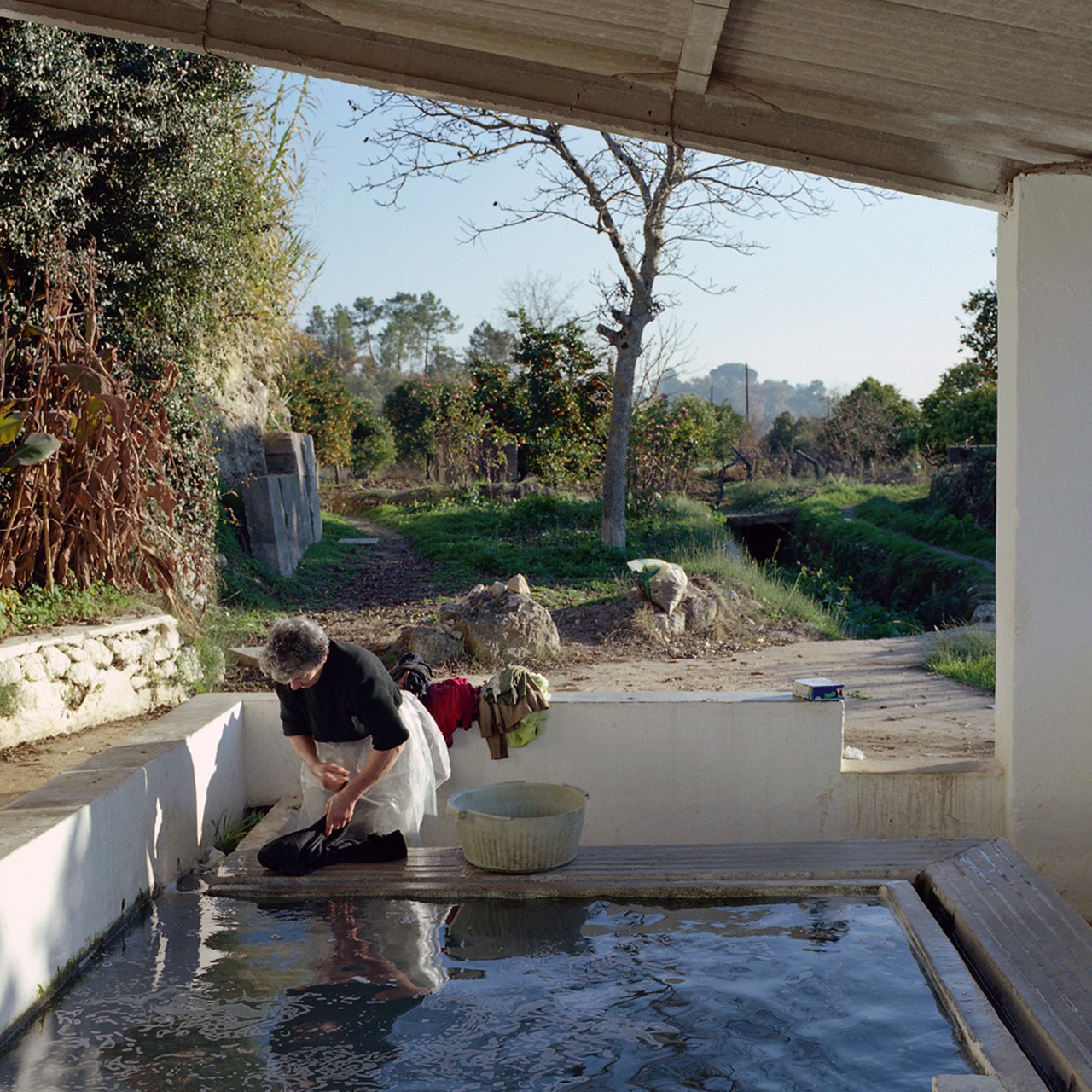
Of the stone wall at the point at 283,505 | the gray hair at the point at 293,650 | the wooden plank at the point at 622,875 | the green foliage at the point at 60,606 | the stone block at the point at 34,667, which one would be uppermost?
the stone wall at the point at 283,505

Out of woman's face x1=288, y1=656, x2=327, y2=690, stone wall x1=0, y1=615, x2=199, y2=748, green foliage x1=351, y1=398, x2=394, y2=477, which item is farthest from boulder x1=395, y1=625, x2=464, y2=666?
green foliage x1=351, y1=398, x2=394, y2=477

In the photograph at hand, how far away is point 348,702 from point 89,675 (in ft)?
8.85

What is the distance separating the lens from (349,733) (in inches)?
170

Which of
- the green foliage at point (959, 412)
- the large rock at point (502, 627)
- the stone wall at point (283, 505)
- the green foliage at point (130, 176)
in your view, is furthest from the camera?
the green foliage at point (959, 412)

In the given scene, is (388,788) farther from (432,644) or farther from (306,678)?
(432,644)

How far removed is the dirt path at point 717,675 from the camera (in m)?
5.78

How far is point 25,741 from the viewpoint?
5.66 metres

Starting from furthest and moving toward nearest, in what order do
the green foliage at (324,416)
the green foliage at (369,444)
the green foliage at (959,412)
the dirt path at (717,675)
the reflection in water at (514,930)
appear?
1. the green foliage at (369,444)
2. the green foliage at (324,416)
3. the green foliage at (959,412)
4. the dirt path at (717,675)
5. the reflection in water at (514,930)

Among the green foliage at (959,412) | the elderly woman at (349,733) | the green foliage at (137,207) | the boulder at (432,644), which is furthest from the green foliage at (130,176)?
the green foliage at (959,412)

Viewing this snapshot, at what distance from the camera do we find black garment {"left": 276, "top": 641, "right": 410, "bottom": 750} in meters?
4.11

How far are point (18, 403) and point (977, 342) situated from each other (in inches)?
686

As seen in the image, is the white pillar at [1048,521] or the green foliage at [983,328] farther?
the green foliage at [983,328]

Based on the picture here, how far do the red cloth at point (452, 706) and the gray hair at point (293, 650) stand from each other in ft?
3.76

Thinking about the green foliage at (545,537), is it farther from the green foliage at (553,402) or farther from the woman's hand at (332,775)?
the woman's hand at (332,775)
